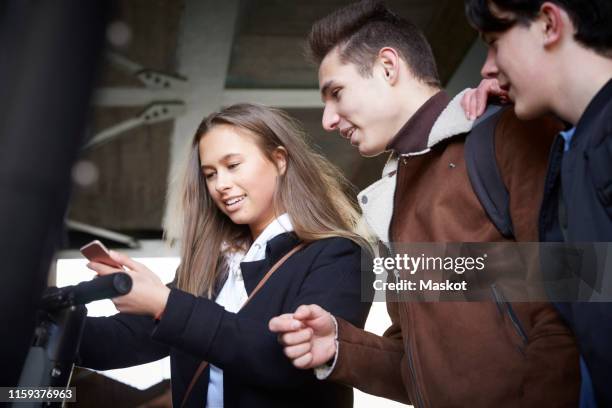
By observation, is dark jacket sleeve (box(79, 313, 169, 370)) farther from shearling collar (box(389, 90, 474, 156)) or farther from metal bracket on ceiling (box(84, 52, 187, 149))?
metal bracket on ceiling (box(84, 52, 187, 149))

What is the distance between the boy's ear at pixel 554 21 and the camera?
3.80 feet

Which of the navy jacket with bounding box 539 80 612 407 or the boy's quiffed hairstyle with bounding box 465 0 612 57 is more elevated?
the boy's quiffed hairstyle with bounding box 465 0 612 57

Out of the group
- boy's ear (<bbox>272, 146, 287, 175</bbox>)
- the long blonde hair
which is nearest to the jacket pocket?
the long blonde hair

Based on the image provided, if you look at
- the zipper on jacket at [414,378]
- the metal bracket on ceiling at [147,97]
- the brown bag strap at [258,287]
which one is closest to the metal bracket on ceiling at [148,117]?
the metal bracket on ceiling at [147,97]

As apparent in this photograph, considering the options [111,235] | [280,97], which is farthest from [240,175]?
[111,235]

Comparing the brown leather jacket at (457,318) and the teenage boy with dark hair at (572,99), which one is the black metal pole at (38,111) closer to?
the teenage boy with dark hair at (572,99)

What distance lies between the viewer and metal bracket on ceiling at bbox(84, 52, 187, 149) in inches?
198

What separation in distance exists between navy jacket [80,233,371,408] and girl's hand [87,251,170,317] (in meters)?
0.02

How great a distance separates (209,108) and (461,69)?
1.95 metres

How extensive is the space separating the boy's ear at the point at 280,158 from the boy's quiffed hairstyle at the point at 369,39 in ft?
0.95

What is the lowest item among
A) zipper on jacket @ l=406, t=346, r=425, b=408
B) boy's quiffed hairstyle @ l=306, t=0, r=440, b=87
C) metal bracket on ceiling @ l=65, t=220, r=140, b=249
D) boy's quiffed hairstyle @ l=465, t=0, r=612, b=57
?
zipper on jacket @ l=406, t=346, r=425, b=408

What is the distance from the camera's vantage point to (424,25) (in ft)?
15.5

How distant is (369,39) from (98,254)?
996 millimetres

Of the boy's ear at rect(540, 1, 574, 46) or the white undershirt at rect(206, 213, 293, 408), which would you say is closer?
the boy's ear at rect(540, 1, 574, 46)
